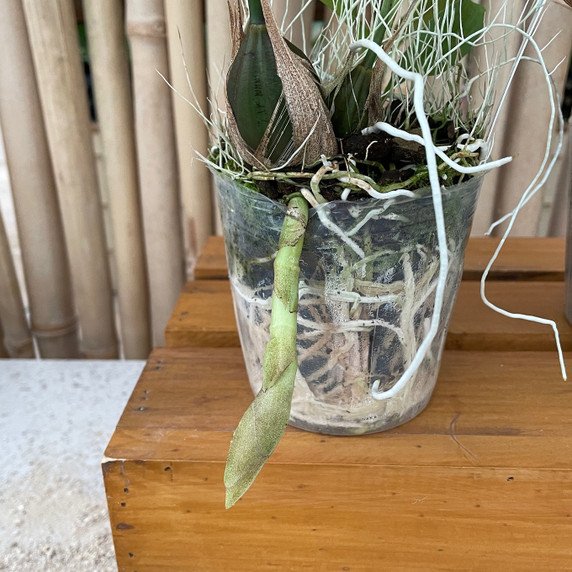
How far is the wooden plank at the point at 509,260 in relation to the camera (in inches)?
23.2

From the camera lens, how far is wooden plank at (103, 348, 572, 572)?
36 cm

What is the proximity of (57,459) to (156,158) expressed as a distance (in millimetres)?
348

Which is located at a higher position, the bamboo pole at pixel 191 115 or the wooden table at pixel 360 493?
the bamboo pole at pixel 191 115

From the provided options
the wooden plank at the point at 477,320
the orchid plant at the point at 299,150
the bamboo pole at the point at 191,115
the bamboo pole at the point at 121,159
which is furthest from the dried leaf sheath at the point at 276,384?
the bamboo pole at the point at 121,159

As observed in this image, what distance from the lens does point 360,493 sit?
36 cm

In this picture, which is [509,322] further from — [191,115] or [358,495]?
[191,115]

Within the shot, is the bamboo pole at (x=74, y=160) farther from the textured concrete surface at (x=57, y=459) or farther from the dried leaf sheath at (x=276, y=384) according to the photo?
the dried leaf sheath at (x=276, y=384)

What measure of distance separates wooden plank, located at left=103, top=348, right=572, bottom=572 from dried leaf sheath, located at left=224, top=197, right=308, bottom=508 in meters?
0.09

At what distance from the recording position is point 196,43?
Result: 653 millimetres

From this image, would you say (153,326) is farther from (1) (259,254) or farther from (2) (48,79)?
(1) (259,254)

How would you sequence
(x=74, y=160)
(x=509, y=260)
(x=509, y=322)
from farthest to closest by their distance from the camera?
(x=74, y=160) → (x=509, y=260) → (x=509, y=322)

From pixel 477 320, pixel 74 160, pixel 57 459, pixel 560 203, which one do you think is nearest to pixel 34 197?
pixel 74 160

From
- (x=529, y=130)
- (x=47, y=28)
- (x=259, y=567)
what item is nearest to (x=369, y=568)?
(x=259, y=567)

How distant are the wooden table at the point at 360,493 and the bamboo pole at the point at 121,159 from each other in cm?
39
